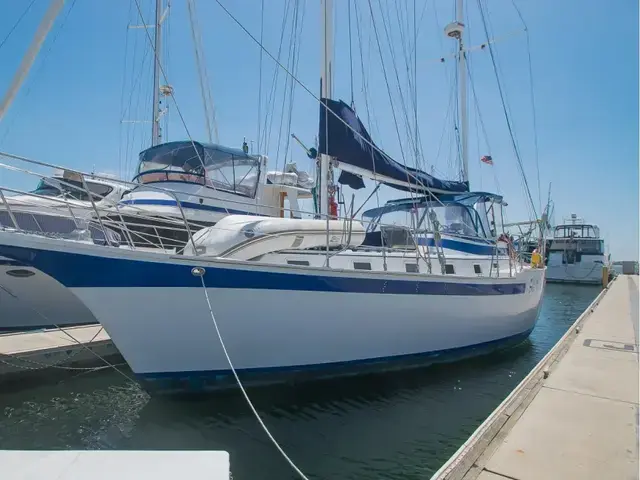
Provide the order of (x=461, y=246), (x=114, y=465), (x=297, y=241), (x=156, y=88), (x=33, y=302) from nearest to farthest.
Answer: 1. (x=114, y=465)
2. (x=297, y=241)
3. (x=461, y=246)
4. (x=33, y=302)
5. (x=156, y=88)

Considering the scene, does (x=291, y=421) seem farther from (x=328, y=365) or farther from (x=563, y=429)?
(x=563, y=429)

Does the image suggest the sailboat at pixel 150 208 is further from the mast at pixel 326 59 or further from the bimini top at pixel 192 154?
the mast at pixel 326 59

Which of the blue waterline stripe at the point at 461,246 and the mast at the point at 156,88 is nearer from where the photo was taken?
the blue waterline stripe at the point at 461,246

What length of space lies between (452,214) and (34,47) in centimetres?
732

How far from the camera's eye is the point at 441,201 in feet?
28.9

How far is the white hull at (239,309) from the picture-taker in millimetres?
4297

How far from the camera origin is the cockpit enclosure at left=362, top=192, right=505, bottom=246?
8578 millimetres

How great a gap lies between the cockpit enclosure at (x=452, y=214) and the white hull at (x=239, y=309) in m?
2.63

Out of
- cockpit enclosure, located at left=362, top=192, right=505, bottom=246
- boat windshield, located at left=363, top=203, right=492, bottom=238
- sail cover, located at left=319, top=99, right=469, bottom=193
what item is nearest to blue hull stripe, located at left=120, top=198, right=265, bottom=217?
sail cover, located at left=319, top=99, right=469, bottom=193

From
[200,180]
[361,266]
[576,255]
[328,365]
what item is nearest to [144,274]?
[328,365]

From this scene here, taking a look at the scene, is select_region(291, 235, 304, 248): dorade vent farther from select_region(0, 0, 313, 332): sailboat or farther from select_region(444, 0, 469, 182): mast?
select_region(444, 0, 469, 182): mast

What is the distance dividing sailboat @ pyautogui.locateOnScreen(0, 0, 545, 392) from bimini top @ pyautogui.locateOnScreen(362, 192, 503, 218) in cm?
182

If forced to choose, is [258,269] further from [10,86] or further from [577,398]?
[577,398]

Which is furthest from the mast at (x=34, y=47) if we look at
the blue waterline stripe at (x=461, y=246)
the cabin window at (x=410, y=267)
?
the blue waterline stripe at (x=461, y=246)
